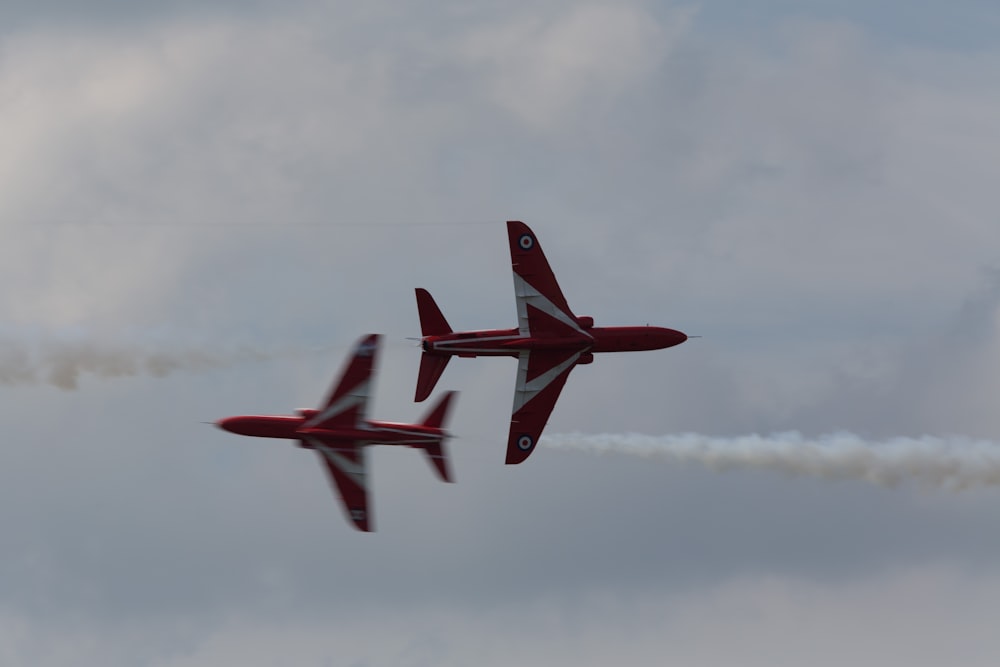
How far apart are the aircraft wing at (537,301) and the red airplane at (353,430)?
6155mm

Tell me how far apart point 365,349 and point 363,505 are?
6190 millimetres

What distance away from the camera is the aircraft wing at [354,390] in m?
118

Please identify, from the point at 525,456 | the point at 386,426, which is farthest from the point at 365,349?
the point at 525,456

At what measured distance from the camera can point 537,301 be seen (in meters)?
123

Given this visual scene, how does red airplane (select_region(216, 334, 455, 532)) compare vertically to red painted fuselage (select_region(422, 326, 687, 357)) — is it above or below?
below

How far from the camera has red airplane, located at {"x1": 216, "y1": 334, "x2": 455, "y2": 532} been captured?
386ft

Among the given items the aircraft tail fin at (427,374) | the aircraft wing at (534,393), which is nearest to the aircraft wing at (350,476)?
the aircraft tail fin at (427,374)

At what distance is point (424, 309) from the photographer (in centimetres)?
12275

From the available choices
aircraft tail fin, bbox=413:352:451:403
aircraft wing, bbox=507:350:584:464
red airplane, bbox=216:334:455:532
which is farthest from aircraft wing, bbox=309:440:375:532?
aircraft wing, bbox=507:350:584:464

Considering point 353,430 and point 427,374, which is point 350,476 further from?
point 427,374

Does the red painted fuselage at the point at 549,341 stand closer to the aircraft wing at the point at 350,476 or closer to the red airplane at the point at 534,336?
the red airplane at the point at 534,336

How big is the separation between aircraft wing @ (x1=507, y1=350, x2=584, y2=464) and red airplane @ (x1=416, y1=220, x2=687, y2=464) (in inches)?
1.6

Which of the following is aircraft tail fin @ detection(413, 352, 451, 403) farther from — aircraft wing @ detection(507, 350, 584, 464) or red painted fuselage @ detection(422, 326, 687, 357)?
aircraft wing @ detection(507, 350, 584, 464)

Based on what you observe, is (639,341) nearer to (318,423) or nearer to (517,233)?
(517,233)
